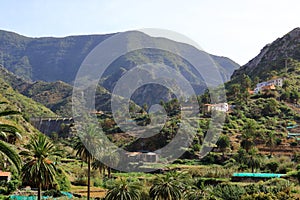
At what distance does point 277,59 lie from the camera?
402 ft

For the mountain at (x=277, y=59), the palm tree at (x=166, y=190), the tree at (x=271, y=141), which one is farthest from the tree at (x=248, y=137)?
the mountain at (x=277, y=59)

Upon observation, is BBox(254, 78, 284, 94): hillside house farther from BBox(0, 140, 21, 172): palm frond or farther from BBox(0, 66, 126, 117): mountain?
BBox(0, 140, 21, 172): palm frond

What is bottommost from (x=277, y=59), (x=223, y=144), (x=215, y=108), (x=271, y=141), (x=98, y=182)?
(x=98, y=182)

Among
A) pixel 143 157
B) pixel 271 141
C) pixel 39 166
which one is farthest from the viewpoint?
pixel 143 157

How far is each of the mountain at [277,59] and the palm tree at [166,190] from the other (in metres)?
82.8

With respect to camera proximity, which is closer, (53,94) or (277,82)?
(277,82)

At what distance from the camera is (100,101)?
13325 centimetres

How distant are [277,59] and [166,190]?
104 m

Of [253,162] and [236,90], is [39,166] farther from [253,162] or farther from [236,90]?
[236,90]

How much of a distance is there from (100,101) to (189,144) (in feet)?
229

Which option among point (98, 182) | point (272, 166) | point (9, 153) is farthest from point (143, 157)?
point (9, 153)

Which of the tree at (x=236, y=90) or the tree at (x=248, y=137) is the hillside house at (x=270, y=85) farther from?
the tree at (x=248, y=137)

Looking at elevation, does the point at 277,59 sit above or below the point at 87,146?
above

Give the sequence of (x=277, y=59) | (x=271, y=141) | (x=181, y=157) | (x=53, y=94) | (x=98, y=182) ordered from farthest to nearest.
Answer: (x=53, y=94), (x=277, y=59), (x=181, y=157), (x=271, y=141), (x=98, y=182)
